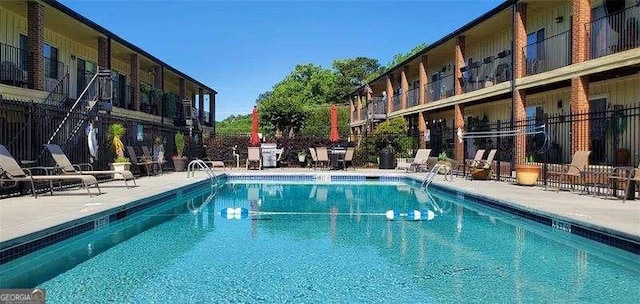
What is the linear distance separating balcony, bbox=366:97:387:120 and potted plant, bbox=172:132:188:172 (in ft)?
40.4

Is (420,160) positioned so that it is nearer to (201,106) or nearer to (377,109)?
(377,109)

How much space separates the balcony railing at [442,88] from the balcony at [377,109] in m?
5.04

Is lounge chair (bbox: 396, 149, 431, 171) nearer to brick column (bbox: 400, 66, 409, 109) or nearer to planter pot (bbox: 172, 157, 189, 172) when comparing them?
brick column (bbox: 400, 66, 409, 109)

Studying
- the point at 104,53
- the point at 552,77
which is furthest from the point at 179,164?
the point at 552,77

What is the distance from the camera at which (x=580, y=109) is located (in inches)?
523

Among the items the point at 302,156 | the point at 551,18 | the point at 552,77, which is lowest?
the point at 302,156

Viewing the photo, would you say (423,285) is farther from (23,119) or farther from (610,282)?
(23,119)

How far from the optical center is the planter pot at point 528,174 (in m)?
12.4

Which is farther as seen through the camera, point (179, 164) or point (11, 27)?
point (179, 164)

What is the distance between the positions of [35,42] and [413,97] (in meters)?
17.5

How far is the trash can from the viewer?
854 inches

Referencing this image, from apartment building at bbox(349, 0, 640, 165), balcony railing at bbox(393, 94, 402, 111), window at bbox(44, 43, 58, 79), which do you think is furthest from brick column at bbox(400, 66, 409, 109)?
window at bbox(44, 43, 58, 79)

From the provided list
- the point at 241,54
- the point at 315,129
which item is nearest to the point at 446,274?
the point at 315,129

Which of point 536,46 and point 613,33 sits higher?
point 536,46
